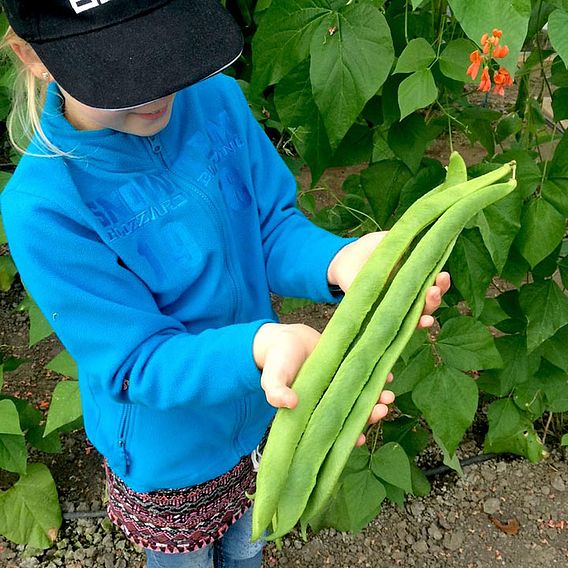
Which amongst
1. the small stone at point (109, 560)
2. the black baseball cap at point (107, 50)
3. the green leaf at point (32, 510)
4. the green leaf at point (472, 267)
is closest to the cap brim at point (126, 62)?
the black baseball cap at point (107, 50)

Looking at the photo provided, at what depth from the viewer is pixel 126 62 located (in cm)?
100

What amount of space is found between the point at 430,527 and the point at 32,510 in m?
1.23

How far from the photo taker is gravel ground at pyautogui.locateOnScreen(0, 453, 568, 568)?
7.41 feet

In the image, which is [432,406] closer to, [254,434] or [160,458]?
[254,434]

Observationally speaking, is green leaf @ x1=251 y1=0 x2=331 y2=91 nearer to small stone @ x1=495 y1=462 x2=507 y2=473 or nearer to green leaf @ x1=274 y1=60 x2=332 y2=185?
green leaf @ x1=274 y1=60 x2=332 y2=185

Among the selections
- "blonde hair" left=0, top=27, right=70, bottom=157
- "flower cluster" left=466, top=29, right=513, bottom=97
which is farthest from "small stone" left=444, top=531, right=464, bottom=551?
"blonde hair" left=0, top=27, right=70, bottom=157

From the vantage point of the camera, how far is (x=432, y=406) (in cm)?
181

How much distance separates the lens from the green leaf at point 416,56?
1381 mm

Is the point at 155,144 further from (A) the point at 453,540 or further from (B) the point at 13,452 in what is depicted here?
(A) the point at 453,540

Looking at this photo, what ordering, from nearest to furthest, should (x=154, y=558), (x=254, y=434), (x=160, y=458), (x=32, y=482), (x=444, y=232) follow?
(x=444, y=232) < (x=160, y=458) < (x=254, y=434) < (x=154, y=558) < (x=32, y=482)

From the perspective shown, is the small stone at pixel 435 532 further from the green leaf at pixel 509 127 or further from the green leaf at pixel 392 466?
the green leaf at pixel 509 127

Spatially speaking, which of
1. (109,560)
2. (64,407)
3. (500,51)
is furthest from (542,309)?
(109,560)

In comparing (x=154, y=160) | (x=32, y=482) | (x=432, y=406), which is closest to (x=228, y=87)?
(x=154, y=160)

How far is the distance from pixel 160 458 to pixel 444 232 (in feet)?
2.26
